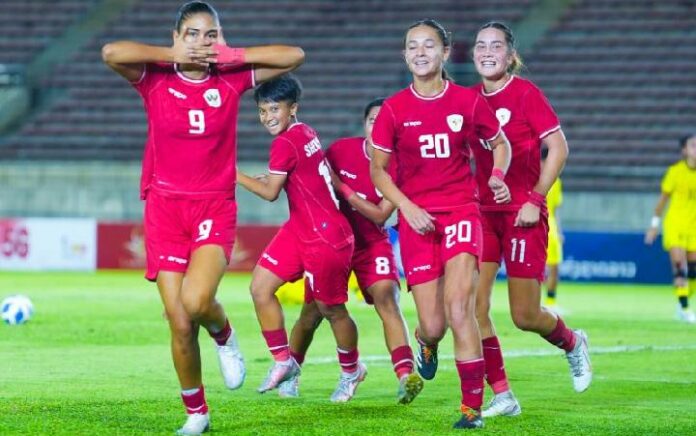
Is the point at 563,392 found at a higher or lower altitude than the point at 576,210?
higher

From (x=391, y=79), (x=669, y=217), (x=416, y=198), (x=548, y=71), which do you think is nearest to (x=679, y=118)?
(x=548, y=71)

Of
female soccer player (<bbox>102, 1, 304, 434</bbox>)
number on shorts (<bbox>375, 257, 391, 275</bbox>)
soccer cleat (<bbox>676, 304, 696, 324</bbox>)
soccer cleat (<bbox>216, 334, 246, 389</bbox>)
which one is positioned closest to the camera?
female soccer player (<bbox>102, 1, 304, 434</bbox>)

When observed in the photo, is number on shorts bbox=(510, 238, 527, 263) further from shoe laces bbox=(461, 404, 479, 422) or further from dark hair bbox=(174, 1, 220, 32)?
dark hair bbox=(174, 1, 220, 32)

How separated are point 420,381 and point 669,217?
10833 millimetres

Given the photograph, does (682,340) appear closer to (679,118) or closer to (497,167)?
(497,167)

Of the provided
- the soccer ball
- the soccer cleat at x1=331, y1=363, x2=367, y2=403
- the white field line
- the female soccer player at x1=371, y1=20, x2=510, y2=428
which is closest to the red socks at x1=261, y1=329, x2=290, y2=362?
the soccer cleat at x1=331, y1=363, x2=367, y2=403

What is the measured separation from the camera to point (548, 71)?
3081 cm

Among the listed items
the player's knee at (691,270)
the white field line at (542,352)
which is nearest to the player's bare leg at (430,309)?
the white field line at (542,352)

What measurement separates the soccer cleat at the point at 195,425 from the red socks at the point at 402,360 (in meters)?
2.05

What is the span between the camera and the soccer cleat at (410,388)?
29.6 ft

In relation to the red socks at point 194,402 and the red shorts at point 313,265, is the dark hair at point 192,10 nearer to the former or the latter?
the red socks at point 194,402

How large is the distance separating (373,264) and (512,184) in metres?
1.24

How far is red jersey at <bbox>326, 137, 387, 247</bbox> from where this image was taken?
9977mm

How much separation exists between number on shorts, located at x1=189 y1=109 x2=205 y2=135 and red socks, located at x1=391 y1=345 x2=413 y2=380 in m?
2.42
